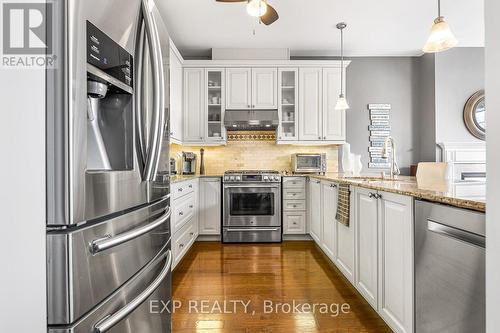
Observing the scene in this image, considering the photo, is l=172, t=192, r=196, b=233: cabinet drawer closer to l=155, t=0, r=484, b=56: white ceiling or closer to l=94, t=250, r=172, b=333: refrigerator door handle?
l=94, t=250, r=172, b=333: refrigerator door handle

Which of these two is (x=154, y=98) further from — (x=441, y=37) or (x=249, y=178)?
(x=249, y=178)

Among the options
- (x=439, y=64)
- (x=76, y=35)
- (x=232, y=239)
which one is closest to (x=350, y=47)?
(x=439, y=64)

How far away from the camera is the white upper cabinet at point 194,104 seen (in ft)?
13.6

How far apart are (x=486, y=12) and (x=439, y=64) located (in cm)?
433

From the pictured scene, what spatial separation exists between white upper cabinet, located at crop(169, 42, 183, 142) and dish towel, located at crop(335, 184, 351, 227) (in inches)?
85.5

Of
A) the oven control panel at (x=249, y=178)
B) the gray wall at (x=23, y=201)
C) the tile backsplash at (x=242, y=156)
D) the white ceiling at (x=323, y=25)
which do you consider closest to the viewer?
the gray wall at (x=23, y=201)

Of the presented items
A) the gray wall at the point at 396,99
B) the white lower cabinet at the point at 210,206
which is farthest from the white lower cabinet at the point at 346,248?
the gray wall at the point at 396,99

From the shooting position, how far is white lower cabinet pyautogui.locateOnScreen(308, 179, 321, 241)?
3243mm

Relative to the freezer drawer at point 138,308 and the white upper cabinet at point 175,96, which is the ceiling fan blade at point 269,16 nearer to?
the white upper cabinet at point 175,96

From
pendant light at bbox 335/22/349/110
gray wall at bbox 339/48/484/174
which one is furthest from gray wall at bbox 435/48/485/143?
pendant light at bbox 335/22/349/110

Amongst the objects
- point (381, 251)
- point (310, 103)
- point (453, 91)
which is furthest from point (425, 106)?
point (381, 251)

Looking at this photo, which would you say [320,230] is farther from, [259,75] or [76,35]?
[76,35]

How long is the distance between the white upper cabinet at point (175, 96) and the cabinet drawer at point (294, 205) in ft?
5.77

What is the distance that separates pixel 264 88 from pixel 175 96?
132 centimetres
